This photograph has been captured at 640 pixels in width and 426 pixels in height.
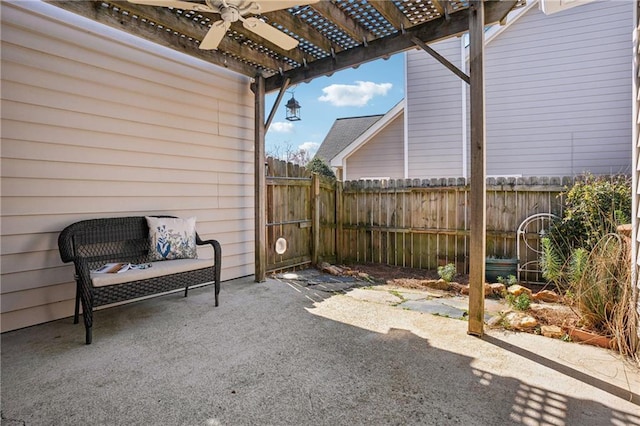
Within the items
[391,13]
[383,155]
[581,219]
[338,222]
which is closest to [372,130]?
[383,155]

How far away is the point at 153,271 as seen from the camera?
10.6ft

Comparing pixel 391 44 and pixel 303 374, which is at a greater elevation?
pixel 391 44

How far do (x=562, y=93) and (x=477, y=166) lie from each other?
209 inches

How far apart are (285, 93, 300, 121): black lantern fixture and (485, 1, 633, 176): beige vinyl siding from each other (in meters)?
3.85

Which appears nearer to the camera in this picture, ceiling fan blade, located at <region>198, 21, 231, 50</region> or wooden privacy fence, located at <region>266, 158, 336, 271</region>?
ceiling fan blade, located at <region>198, 21, 231, 50</region>

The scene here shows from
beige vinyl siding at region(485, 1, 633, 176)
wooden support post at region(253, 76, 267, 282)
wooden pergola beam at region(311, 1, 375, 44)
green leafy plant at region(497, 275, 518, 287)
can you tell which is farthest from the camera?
beige vinyl siding at region(485, 1, 633, 176)

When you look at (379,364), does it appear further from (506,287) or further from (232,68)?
(232,68)

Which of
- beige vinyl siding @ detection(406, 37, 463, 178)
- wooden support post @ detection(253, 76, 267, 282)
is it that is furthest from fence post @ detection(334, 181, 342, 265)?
beige vinyl siding @ detection(406, 37, 463, 178)

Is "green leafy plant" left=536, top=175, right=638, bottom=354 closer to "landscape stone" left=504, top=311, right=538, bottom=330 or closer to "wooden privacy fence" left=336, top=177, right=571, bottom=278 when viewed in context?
"landscape stone" left=504, top=311, right=538, bottom=330

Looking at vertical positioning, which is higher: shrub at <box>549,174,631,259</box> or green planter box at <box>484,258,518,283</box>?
shrub at <box>549,174,631,259</box>

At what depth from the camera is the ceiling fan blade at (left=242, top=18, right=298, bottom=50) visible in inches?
111

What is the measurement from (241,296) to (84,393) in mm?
2119

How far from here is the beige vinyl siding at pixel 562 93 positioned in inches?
249

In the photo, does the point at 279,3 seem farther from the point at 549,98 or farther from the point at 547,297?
the point at 549,98
